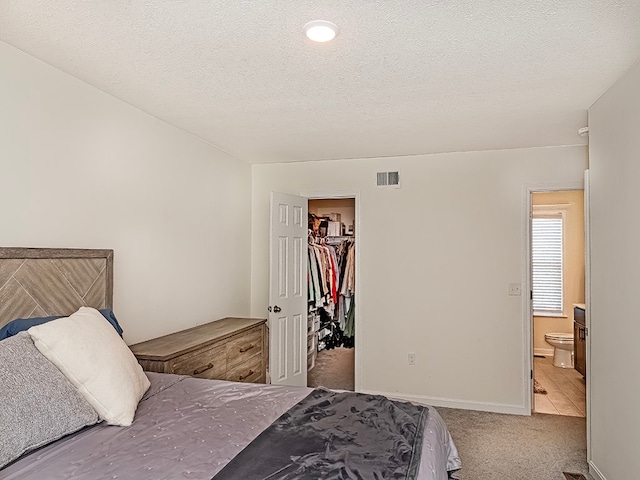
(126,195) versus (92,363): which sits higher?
(126,195)

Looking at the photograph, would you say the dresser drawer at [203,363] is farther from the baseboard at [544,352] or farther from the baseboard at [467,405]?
the baseboard at [544,352]

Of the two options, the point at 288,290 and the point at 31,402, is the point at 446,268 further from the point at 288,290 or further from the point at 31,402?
the point at 31,402

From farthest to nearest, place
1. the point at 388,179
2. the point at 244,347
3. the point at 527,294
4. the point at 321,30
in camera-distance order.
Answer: the point at 388,179
the point at 527,294
the point at 244,347
the point at 321,30

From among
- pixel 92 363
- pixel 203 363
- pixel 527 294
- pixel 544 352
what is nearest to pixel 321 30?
pixel 92 363

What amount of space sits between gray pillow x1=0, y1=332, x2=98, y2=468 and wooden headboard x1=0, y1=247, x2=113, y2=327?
552mm

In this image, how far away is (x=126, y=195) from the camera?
3117mm

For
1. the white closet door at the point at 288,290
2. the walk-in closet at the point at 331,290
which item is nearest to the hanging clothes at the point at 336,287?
the walk-in closet at the point at 331,290

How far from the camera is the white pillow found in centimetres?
178

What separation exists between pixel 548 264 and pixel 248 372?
467cm

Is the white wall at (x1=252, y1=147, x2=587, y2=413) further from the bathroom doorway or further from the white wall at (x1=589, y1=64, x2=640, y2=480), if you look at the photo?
the bathroom doorway

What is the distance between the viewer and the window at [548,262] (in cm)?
643

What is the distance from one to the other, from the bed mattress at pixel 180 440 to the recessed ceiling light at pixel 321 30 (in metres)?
1.69

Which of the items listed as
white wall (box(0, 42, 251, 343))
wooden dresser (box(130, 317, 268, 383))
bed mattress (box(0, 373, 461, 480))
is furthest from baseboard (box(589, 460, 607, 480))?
white wall (box(0, 42, 251, 343))

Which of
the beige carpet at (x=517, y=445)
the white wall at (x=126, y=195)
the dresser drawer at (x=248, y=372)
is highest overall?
the white wall at (x=126, y=195)
